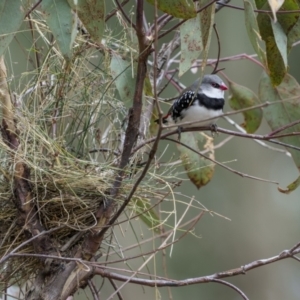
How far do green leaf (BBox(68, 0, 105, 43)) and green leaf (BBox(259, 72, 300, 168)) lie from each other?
57cm

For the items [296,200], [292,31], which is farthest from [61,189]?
[296,200]

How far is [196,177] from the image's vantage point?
1992 millimetres

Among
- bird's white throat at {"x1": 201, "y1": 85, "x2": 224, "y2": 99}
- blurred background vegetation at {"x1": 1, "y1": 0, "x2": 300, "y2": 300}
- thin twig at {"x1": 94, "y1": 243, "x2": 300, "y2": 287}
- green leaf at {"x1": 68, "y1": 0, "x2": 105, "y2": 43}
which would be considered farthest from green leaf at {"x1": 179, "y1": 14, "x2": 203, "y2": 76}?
blurred background vegetation at {"x1": 1, "y1": 0, "x2": 300, "y2": 300}

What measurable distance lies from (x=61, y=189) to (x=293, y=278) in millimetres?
4034

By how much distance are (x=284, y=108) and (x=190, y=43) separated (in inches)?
23.0

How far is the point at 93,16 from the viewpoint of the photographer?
1247 millimetres

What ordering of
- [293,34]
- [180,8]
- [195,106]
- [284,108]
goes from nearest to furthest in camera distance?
[180,8] → [293,34] → [284,108] → [195,106]

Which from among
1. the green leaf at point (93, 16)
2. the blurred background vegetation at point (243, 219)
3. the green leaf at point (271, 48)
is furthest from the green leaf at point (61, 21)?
the blurred background vegetation at point (243, 219)

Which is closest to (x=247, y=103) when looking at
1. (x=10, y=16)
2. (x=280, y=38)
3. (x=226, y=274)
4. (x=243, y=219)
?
(x=280, y=38)

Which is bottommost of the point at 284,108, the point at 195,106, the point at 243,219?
the point at 243,219

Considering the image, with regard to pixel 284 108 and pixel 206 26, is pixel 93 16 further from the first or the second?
pixel 284 108

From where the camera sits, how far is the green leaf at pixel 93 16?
124 cm

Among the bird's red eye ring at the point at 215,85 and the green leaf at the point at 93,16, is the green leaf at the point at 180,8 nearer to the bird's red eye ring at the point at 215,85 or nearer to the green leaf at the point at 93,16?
the green leaf at the point at 93,16

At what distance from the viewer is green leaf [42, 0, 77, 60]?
3.99 feet
